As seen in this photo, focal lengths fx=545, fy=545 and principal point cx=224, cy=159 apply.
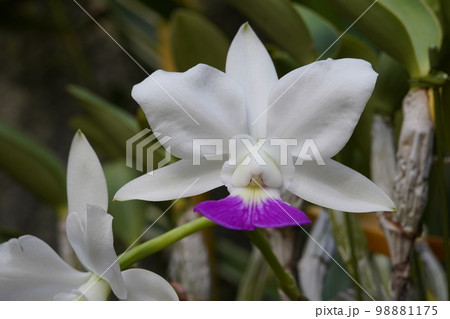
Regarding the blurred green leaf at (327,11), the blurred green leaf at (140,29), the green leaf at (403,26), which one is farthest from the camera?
the blurred green leaf at (140,29)

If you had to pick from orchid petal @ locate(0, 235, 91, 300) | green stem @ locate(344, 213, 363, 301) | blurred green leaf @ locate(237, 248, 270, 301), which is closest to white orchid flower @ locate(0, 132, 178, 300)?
orchid petal @ locate(0, 235, 91, 300)

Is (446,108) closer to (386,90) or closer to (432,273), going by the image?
(386,90)

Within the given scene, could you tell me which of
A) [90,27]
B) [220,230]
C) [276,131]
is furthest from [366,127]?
[90,27]

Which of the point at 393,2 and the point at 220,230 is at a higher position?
the point at 393,2

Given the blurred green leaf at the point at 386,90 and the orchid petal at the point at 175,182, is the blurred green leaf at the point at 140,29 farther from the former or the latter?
the orchid petal at the point at 175,182

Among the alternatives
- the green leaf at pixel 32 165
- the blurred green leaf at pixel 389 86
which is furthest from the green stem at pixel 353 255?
the green leaf at pixel 32 165
